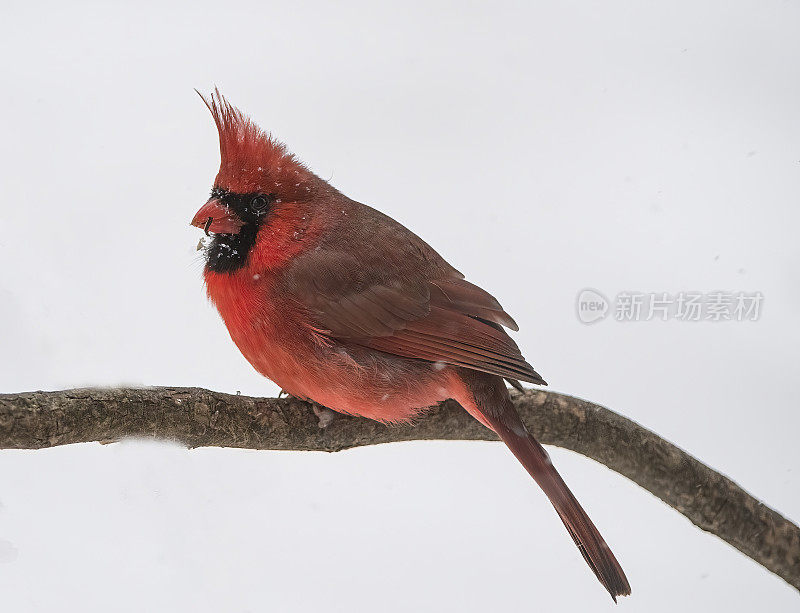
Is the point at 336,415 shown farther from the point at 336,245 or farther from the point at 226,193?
the point at 226,193

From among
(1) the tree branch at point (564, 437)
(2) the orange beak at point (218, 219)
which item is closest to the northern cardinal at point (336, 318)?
(2) the orange beak at point (218, 219)

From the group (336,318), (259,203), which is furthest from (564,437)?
(259,203)

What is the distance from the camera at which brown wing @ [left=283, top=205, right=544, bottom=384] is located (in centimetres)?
221

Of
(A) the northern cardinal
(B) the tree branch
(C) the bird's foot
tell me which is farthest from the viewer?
(C) the bird's foot

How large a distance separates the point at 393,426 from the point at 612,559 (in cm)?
67

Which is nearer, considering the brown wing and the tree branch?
the tree branch

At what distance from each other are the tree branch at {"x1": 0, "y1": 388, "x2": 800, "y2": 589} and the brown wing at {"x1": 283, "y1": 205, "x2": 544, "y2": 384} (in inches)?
10.4

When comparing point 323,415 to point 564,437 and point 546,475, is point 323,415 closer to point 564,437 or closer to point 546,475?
point 546,475

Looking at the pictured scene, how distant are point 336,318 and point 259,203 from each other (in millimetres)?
357

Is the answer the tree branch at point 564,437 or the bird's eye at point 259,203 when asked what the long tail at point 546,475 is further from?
the bird's eye at point 259,203

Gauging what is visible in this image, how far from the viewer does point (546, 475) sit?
84.7 inches

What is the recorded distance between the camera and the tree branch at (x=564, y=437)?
205 centimetres

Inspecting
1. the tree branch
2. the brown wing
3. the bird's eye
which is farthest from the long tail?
the bird's eye

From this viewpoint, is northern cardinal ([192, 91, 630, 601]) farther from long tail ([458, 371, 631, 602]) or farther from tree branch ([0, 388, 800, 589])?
tree branch ([0, 388, 800, 589])
